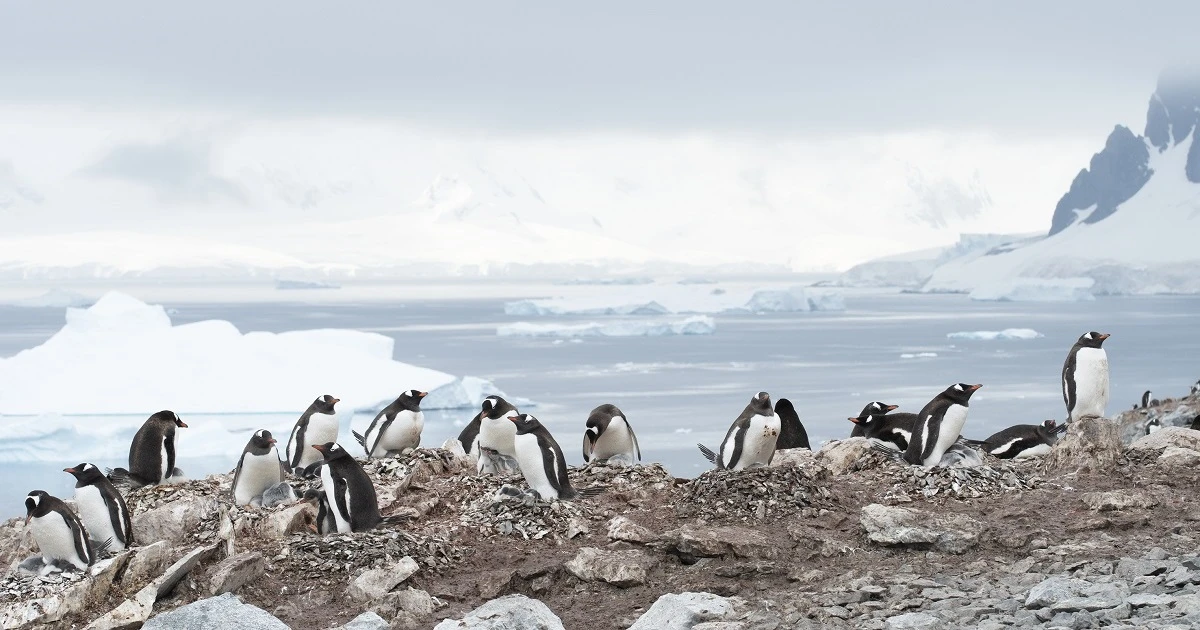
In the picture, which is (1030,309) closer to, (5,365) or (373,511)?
(5,365)

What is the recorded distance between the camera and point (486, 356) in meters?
52.2

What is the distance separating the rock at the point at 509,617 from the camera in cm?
557

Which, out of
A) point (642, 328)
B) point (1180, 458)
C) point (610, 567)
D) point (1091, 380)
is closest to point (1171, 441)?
point (1180, 458)

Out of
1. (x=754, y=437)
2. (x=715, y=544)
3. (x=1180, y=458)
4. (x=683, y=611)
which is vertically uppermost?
(x=754, y=437)

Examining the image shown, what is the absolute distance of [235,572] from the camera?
20.0ft

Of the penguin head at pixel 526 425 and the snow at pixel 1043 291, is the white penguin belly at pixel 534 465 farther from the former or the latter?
the snow at pixel 1043 291

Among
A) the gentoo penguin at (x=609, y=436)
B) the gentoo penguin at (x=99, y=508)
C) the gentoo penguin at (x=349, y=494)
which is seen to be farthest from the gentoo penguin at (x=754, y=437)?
the gentoo penguin at (x=99, y=508)

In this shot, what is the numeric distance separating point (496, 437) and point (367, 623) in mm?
2457

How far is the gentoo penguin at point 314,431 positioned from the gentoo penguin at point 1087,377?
17.5 feet

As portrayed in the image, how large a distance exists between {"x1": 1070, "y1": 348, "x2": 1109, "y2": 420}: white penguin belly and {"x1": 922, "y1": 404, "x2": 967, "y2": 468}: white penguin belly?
6.27 ft

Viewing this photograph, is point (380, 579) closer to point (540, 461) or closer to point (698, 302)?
point (540, 461)

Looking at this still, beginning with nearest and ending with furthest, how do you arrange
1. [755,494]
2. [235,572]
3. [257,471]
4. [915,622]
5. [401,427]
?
1. [915,622]
2. [235,572]
3. [755,494]
4. [257,471]
5. [401,427]

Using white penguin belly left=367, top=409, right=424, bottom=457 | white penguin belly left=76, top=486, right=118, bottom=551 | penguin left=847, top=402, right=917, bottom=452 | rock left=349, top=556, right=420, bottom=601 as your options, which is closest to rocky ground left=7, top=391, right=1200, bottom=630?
rock left=349, top=556, right=420, bottom=601

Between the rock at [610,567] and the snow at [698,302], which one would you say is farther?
the snow at [698,302]
